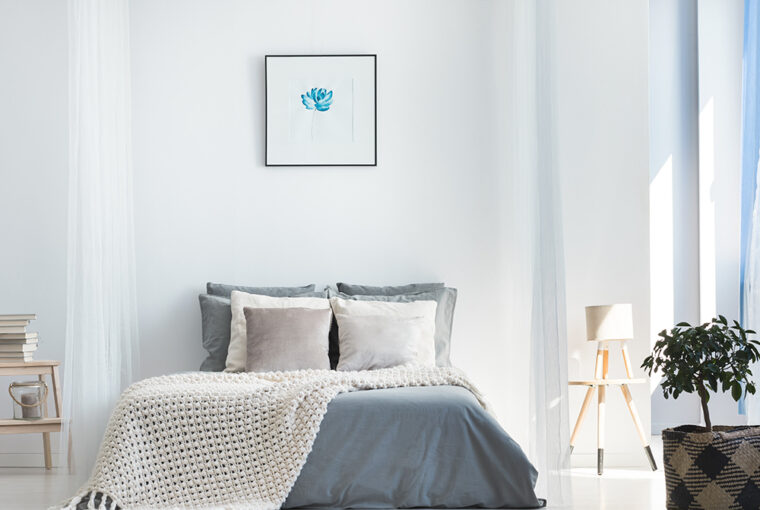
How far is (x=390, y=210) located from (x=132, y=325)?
1.59 m

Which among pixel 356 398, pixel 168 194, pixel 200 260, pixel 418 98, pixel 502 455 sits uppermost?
pixel 418 98

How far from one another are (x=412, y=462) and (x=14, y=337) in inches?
94.7

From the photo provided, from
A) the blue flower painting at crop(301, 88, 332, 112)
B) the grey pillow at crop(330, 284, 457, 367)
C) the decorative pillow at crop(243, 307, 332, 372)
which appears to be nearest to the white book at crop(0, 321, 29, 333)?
the decorative pillow at crop(243, 307, 332, 372)

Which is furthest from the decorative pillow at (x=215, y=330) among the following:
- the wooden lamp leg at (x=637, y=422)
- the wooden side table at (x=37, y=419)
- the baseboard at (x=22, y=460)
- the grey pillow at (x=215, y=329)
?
the wooden lamp leg at (x=637, y=422)

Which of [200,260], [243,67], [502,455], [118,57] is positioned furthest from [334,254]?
[502,455]

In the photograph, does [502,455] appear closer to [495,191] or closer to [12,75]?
[495,191]

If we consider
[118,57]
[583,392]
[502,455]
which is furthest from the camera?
[583,392]

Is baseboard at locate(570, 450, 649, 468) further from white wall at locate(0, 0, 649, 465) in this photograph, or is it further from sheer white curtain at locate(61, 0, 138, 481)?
sheer white curtain at locate(61, 0, 138, 481)

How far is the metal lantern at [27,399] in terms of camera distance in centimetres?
438

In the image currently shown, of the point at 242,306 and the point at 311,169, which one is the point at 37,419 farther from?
the point at 311,169

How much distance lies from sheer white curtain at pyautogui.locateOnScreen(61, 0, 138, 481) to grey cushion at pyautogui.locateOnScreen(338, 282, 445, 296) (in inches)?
49.2

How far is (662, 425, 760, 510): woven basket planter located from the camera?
3168 mm

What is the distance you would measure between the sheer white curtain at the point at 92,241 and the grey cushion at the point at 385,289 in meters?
1.25

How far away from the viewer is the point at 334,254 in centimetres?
481
